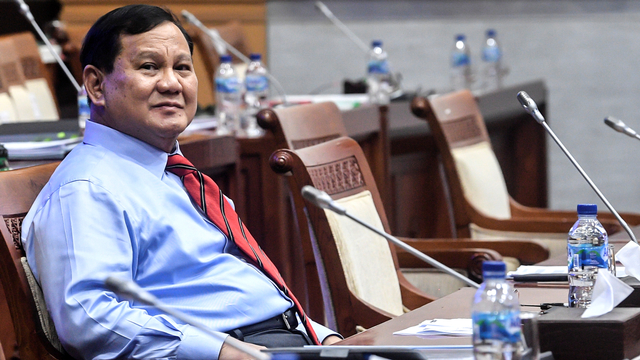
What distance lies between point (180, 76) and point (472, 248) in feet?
3.40

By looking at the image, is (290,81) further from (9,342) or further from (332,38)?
(9,342)

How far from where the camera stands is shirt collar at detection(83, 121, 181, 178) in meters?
1.66

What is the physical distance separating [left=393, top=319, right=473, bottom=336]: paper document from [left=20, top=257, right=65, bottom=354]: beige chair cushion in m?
0.58

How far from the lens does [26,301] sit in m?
1.51

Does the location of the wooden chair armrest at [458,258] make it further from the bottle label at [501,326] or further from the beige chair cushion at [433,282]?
the bottle label at [501,326]

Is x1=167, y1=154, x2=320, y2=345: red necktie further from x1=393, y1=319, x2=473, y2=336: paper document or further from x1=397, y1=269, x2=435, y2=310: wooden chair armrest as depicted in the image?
x1=397, y1=269, x2=435, y2=310: wooden chair armrest

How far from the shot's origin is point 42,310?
5.03ft

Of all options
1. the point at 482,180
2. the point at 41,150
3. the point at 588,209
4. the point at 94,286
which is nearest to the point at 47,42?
the point at 41,150

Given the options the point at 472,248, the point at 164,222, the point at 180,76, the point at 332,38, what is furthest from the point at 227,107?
the point at 332,38

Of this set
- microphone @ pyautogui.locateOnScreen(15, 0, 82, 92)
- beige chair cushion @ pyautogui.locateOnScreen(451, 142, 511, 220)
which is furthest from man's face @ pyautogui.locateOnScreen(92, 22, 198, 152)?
beige chair cushion @ pyautogui.locateOnScreen(451, 142, 511, 220)

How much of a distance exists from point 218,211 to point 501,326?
2.48ft

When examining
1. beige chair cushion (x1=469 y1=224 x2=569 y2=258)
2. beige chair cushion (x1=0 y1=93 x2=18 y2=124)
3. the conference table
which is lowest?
beige chair cushion (x1=469 y1=224 x2=569 y2=258)

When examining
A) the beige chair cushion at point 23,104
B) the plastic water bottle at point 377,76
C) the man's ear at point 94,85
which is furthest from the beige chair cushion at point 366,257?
the beige chair cushion at point 23,104

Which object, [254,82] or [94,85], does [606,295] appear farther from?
[254,82]
